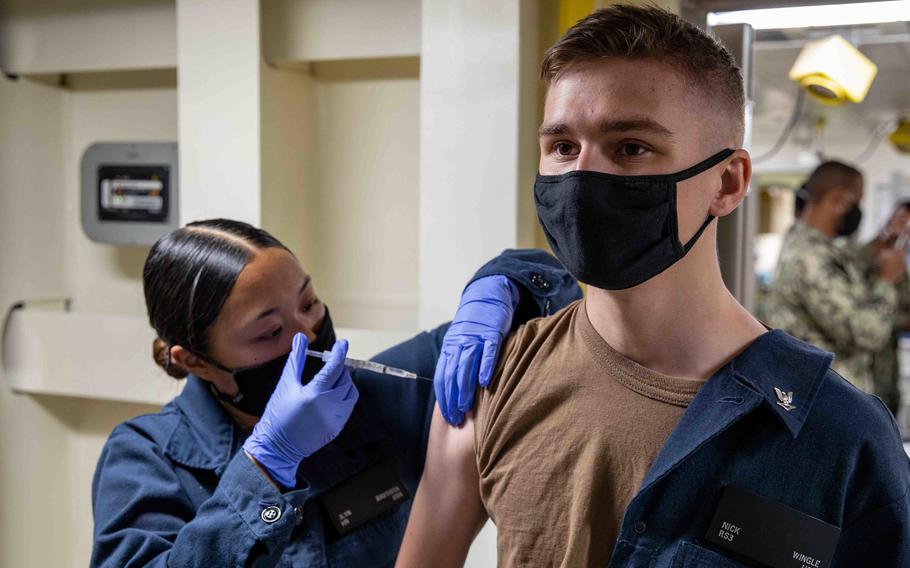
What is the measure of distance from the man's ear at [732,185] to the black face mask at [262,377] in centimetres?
78

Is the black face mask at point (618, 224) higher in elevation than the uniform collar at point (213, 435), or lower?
higher

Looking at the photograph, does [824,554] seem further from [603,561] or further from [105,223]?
[105,223]

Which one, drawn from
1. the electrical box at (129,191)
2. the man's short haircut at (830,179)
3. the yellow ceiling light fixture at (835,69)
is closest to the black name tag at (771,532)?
the electrical box at (129,191)

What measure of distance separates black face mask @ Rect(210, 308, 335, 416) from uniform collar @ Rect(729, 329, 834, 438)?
78 centimetres

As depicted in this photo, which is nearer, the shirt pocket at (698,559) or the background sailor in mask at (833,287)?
the shirt pocket at (698,559)

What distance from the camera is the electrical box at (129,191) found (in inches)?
102

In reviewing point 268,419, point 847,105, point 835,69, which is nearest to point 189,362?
point 268,419

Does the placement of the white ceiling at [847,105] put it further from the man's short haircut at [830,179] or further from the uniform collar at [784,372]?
the uniform collar at [784,372]

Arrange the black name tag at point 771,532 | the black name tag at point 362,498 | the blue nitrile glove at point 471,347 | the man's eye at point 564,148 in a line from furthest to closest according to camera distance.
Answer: the black name tag at point 362,498 < the blue nitrile glove at point 471,347 < the man's eye at point 564,148 < the black name tag at point 771,532

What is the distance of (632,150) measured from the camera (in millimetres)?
1119

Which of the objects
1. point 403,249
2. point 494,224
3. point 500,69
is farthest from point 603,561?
point 403,249

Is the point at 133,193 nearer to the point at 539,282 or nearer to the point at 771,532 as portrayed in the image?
the point at 539,282

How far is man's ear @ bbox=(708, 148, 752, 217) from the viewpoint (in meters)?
1.17

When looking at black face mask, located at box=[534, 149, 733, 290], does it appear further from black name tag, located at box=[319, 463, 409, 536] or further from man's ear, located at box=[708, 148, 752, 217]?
black name tag, located at box=[319, 463, 409, 536]
